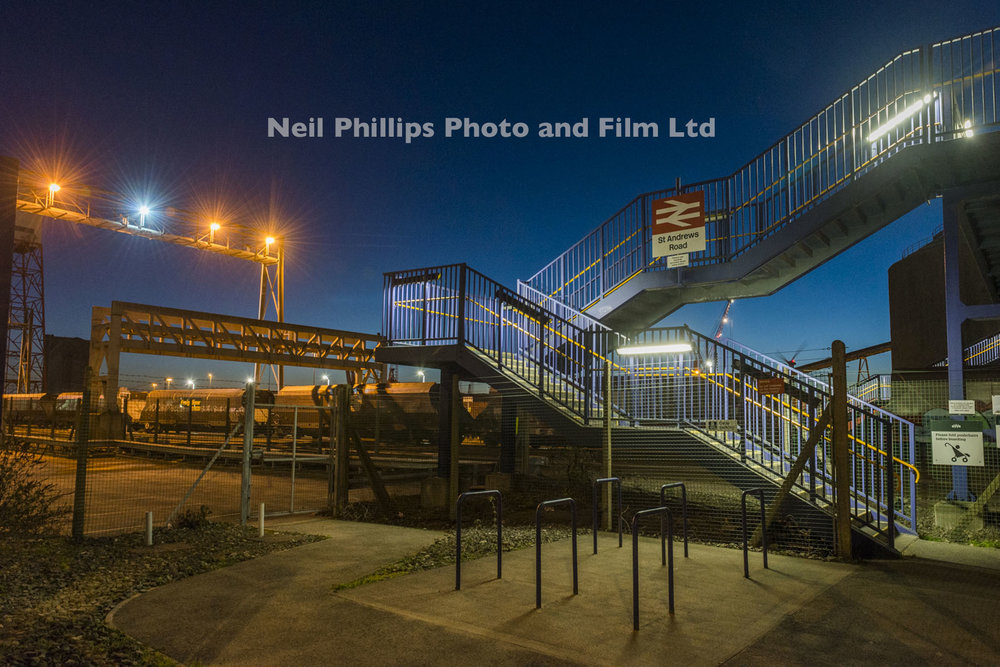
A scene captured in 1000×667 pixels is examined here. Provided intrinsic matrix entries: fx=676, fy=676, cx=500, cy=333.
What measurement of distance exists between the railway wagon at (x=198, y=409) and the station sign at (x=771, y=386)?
25.3m

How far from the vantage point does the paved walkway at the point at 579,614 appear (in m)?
4.93

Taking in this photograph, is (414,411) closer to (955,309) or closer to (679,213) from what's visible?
(679,213)

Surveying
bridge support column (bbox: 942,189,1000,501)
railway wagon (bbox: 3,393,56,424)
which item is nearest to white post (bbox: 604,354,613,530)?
bridge support column (bbox: 942,189,1000,501)

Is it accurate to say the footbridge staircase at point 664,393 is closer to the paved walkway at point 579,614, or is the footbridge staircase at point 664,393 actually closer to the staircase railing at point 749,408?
the staircase railing at point 749,408

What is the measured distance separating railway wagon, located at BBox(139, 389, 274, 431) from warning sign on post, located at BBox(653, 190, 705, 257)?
23029mm

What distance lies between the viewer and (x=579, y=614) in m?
5.88

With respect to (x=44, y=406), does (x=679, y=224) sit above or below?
above

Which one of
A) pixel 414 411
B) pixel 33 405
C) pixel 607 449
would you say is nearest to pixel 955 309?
pixel 607 449

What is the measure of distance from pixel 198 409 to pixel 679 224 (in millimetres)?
29739

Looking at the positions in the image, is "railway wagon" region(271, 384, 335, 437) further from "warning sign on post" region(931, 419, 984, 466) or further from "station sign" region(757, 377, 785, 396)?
"warning sign on post" region(931, 419, 984, 466)

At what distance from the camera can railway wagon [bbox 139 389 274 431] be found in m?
31.9

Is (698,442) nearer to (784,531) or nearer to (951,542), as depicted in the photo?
(784,531)

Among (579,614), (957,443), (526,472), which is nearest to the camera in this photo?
(579,614)

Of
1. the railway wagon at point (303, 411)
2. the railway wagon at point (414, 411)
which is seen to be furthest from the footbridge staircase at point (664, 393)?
the railway wagon at point (303, 411)
